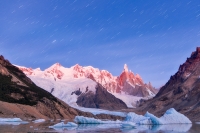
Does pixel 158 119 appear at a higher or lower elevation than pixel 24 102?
lower

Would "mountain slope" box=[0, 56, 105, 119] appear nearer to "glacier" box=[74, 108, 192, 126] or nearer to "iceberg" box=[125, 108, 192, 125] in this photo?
"glacier" box=[74, 108, 192, 126]

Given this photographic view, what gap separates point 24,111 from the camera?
116125mm

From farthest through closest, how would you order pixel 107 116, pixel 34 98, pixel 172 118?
pixel 107 116 → pixel 34 98 → pixel 172 118

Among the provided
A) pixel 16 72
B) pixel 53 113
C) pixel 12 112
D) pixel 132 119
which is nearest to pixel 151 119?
pixel 132 119

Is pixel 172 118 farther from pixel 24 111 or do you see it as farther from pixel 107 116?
pixel 107 116

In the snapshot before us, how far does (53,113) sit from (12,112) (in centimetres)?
3331

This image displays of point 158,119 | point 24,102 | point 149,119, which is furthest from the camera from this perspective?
point 24,102

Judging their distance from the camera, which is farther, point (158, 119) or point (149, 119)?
point (149, 119)

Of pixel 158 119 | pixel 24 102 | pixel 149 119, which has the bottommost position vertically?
pixel 158 119

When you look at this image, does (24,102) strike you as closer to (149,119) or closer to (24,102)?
(24,102)

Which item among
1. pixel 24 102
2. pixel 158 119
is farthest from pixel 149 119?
pixel 24 102

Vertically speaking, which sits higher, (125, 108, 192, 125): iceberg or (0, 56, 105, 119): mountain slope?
(0, 56, 105, 119): mountain slope

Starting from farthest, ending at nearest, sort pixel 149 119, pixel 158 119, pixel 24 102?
pixel 24 102 < pixel 149 119 < pixel 158 119

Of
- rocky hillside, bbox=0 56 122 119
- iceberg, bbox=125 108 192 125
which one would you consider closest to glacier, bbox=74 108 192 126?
iceberg, bbox=125 108 192 125
